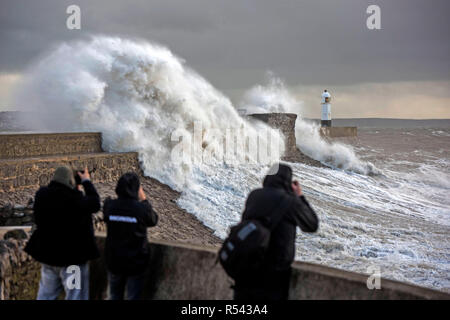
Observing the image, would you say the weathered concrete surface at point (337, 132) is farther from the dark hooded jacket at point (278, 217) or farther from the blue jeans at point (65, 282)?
the dark hooded jacket at point (278, 217)

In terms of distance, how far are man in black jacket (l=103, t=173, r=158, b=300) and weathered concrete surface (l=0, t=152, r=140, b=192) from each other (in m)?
6.28

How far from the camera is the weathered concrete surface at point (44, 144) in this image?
9867 mm

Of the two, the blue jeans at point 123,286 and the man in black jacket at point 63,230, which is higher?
the man in black jacket at point 63,230

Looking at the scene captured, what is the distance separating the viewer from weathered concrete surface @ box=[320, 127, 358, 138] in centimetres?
2345

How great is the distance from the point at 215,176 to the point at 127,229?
953 cm

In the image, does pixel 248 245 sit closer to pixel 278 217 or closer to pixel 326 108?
pixel 278 217

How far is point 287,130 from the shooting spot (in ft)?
62.5

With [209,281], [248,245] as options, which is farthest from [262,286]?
[209,281]

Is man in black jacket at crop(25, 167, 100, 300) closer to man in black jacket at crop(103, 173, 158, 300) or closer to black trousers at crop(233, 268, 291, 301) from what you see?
man in black jacket at crop(103, 173, 158, 300)

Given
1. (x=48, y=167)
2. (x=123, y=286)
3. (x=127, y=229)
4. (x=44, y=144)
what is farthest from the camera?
(x=44, y=144)

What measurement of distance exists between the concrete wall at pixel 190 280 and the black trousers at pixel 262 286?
1.12ft

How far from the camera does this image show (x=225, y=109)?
16.2 metres

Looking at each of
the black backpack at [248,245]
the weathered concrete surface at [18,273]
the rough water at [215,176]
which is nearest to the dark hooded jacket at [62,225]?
the weathered concrete surface at [18,273]
